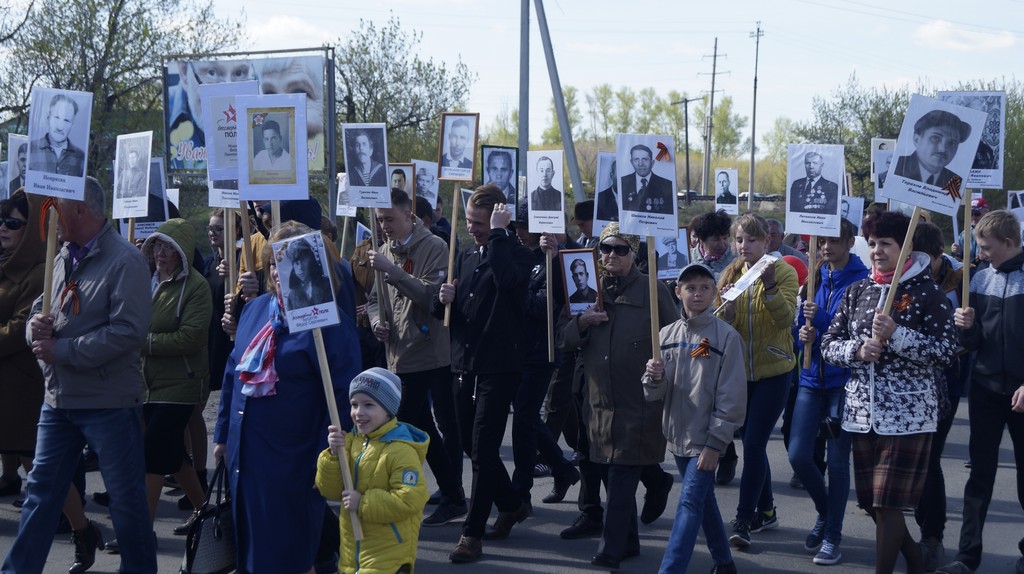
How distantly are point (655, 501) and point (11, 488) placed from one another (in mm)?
4588

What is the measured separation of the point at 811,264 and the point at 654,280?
1.27 meters

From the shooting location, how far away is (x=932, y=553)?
641 centimetres

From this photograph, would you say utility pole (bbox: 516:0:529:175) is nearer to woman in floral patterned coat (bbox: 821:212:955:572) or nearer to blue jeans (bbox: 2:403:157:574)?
woman in floral patterned coat (bbox: 821:212:955:572)

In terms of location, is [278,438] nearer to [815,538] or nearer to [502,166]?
[815,538]

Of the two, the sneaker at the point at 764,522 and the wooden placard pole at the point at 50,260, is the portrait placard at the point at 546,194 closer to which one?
the sneaker at the point at 764,522

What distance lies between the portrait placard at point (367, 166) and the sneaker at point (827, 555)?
343 centimetres

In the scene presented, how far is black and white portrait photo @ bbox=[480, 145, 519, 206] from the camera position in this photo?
405 inches

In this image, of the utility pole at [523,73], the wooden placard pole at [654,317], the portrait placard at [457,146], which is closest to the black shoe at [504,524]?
the wooden placard pole at [654,317]

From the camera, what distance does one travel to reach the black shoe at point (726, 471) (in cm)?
852

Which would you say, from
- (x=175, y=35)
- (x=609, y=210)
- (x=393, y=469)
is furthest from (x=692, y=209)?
(x=393, y=469)

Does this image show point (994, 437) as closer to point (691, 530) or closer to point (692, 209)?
point (691, 530)

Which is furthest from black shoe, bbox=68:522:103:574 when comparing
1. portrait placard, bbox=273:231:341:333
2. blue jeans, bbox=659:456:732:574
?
blue jeans, bbox=659:456:732:574

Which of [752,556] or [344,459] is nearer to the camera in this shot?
[344,459]

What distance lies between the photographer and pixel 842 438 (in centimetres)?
637
